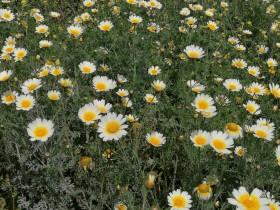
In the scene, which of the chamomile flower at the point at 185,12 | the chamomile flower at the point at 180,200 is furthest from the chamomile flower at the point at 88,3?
the chamomile flower at the point at 180,200

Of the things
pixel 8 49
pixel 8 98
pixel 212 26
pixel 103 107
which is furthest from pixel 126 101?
pixel 212 26

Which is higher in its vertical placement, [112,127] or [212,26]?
[212,26]

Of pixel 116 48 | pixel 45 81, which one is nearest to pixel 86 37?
pixel 116 48

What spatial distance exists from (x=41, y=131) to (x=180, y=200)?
1.03 m

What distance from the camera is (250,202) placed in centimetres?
217

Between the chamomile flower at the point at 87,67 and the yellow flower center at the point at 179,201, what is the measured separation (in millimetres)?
1635

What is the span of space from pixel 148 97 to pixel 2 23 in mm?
2335

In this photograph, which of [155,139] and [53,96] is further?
[53,96]

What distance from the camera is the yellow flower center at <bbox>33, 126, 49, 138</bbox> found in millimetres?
2482

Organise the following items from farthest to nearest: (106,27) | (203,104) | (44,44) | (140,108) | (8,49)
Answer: (106,27) → (44,44) → (8,49) → (140,108) → (203,104)

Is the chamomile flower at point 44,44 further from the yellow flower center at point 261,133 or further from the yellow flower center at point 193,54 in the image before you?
the yellow flower center at point 261,133

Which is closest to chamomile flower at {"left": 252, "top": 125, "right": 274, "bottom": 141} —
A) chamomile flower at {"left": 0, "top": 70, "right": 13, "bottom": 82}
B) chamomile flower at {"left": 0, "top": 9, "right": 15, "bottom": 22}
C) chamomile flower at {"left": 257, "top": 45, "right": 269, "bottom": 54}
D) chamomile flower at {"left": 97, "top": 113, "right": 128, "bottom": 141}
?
chamomile flower at {"left": 97, "top": 113, "right": 128, "bottom": 141}

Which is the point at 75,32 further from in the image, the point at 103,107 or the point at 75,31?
the point at 103,107

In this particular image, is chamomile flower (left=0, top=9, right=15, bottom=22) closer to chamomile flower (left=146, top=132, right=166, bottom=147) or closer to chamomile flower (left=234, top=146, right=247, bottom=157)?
chamomile flower (left=146, top=132, right=166, bottom=147)
